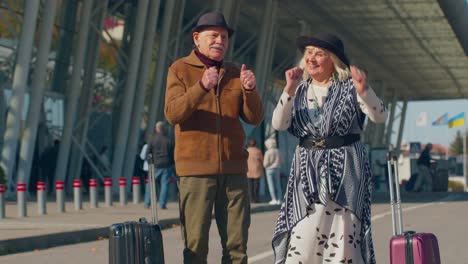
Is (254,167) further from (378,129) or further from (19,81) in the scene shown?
(378,129)

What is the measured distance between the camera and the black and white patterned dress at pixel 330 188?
23.5 feet

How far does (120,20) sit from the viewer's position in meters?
41.0

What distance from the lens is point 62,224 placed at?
61.9 feet

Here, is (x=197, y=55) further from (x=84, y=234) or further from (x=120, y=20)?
(x=120, y=20)

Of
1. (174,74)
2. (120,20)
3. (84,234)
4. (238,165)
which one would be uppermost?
(120,20)

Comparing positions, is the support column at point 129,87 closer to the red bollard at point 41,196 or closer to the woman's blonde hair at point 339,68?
the red bollard at point 41,196

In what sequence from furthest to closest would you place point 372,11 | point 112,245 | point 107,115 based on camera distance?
1. point 372,11
2. point 107,115
3. point 112,245

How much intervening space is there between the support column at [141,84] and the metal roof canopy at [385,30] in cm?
851

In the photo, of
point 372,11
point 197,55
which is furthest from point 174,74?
point 372,11

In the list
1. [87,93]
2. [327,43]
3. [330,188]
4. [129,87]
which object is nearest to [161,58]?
[87,93]

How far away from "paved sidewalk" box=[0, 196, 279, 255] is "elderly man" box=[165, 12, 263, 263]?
796 cm

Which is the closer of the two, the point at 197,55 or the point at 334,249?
the point at 334,249

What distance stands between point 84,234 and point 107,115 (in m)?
22.3

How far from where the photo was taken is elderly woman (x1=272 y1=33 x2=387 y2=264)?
7.15 m
